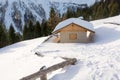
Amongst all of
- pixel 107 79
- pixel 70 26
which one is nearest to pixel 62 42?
pixel 70 26

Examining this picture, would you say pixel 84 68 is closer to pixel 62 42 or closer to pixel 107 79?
pixel 107 79

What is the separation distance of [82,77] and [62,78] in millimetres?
1398

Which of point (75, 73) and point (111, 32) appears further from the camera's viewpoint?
point (111, 32)

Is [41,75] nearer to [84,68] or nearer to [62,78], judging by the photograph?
[62,78]

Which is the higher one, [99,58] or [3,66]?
[99,58]

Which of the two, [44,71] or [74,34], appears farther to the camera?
[74,34]

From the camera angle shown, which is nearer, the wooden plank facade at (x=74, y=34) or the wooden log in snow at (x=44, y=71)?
the wooden log in snow at (x=44, y=71)

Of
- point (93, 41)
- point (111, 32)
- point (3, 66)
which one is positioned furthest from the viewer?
point (111, 32)

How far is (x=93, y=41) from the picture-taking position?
108 feet

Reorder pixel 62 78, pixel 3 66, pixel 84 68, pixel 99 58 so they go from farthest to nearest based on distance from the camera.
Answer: pixel 3 66 < pixel 99 58 < pixel 84 68 < pixel 62 78

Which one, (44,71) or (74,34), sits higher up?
(44,71)

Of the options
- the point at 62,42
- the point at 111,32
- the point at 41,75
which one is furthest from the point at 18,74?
the point at 111,32

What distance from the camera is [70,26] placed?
3325 centimetres

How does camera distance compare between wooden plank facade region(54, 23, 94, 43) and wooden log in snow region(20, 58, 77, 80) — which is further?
wooden plank facade region(54, 23, 94, 43)
